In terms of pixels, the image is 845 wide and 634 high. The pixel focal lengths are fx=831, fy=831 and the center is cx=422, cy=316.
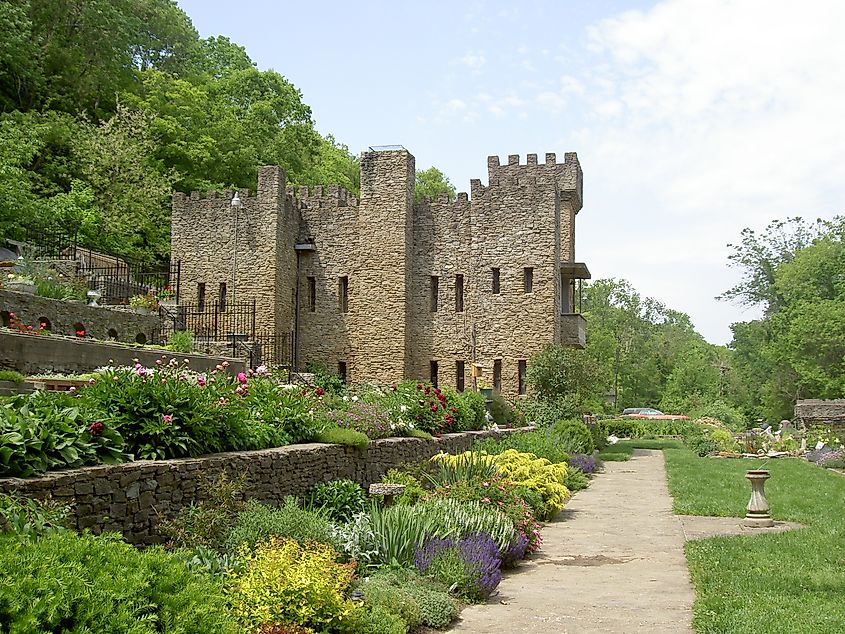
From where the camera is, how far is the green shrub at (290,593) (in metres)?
5.55

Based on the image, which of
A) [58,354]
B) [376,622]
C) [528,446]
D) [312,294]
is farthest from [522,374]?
[376,622]

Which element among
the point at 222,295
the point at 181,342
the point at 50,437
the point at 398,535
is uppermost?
the point at 222,295

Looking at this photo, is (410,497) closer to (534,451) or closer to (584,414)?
(534,451)

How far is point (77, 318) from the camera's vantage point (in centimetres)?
1675

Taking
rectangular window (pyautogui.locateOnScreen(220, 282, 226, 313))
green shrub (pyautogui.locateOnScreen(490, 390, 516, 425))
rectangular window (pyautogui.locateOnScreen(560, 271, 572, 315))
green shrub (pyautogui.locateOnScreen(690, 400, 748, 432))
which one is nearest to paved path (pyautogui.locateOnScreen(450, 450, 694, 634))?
green shrub (pyautogui.locateOnScreen(490, 390, 516, 425))

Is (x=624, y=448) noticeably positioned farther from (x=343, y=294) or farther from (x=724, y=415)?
(x=724, y=415)

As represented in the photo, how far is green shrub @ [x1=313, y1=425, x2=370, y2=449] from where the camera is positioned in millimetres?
10688

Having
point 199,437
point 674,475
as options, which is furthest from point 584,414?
point 199,437

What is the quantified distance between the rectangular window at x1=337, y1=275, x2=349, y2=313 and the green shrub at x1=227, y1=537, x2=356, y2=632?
78.4 feet

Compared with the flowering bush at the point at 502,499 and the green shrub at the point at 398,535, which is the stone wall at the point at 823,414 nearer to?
the flowering bush at the point at 502,499

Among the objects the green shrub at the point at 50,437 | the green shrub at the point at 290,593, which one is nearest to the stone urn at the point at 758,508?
the green shrub at the point at 290,593

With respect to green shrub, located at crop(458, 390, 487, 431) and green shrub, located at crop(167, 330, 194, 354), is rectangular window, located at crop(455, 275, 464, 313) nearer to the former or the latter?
green shrub, located at crop(458, 390, 487, 431)

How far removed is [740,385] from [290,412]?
49.8 metres

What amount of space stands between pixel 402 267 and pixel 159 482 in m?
22.1
